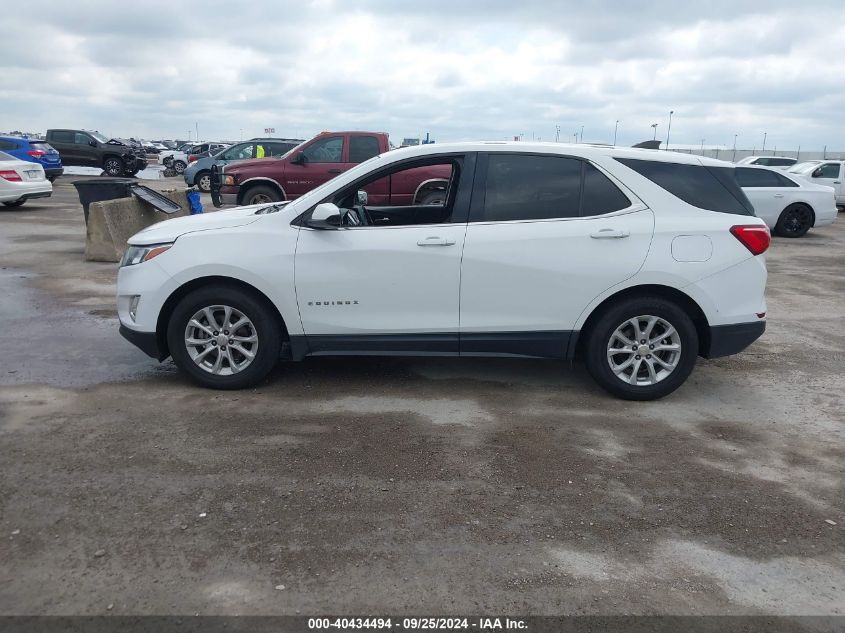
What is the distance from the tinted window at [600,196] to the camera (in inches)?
198

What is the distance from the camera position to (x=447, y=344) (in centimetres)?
510

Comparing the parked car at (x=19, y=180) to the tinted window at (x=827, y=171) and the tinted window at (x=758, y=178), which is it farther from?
the tinted window at (x=827, y=171)

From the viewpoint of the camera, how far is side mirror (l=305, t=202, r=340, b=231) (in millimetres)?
4875

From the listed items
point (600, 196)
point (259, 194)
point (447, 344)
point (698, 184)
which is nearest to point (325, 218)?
point (447, 344)

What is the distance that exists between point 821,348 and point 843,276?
4885mm

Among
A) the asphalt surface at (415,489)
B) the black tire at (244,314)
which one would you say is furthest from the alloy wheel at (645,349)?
the black tire at (244,314)

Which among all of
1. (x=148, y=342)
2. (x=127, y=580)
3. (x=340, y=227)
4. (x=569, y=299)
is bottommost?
(x=127, y=580)

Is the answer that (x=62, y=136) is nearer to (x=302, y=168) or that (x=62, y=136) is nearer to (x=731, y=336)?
(x=302, y=168)

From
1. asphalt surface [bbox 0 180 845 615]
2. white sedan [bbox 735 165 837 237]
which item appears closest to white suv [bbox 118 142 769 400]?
asphalt surface [bbox 0 180 845 615]

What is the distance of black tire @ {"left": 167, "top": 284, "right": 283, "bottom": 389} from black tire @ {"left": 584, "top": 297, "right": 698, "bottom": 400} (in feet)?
7.66

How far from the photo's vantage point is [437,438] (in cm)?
450

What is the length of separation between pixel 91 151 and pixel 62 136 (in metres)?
1.28

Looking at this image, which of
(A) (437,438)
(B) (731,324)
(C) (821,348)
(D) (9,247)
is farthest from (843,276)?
(D) (9,247)

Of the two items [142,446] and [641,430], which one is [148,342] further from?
[641,430]
